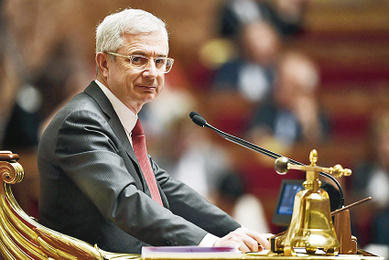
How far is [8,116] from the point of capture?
4867mm

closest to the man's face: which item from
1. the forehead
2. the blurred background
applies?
the forehead

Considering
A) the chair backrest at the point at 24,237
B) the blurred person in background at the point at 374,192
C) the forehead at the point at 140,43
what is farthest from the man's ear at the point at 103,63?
the blurred person in background at the point at 374,192

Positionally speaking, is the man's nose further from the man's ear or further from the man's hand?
the man's hand

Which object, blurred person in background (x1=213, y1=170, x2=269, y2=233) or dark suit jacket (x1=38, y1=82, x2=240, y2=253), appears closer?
dark suit jacket (x1=38, y1=82, x2=240, y2=253)

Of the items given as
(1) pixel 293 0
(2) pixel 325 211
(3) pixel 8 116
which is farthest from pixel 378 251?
(3) pixel 8 116

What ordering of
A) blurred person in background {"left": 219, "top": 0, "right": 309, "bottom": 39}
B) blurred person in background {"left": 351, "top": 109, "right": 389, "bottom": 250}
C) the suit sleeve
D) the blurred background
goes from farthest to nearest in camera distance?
blurred person in background {"left": 219, "top": 0, "right": 309, "bottom": 39} < the blurred background < blurred person in background {"left": 351, "top": 109, "right": 389, "bottom": 250} < the suit sleeve

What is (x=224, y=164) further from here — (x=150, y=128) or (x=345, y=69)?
(x=345, y=69)

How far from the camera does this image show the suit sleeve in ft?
4.59

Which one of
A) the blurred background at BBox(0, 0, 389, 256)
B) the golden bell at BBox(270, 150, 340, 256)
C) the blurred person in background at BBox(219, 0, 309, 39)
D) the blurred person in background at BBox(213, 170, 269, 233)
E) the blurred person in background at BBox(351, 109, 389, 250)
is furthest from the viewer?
the blurred person in background at BBox(219, 0, 309, 39)

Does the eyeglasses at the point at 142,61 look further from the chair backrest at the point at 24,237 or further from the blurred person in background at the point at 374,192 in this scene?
the blurred person in background at the point at 374,192

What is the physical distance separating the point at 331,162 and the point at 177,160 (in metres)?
1.57

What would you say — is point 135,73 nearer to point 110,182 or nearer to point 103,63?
point 103,63

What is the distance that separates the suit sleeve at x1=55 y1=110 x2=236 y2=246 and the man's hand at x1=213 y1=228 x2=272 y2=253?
91 mm

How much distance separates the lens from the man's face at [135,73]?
1833mm
